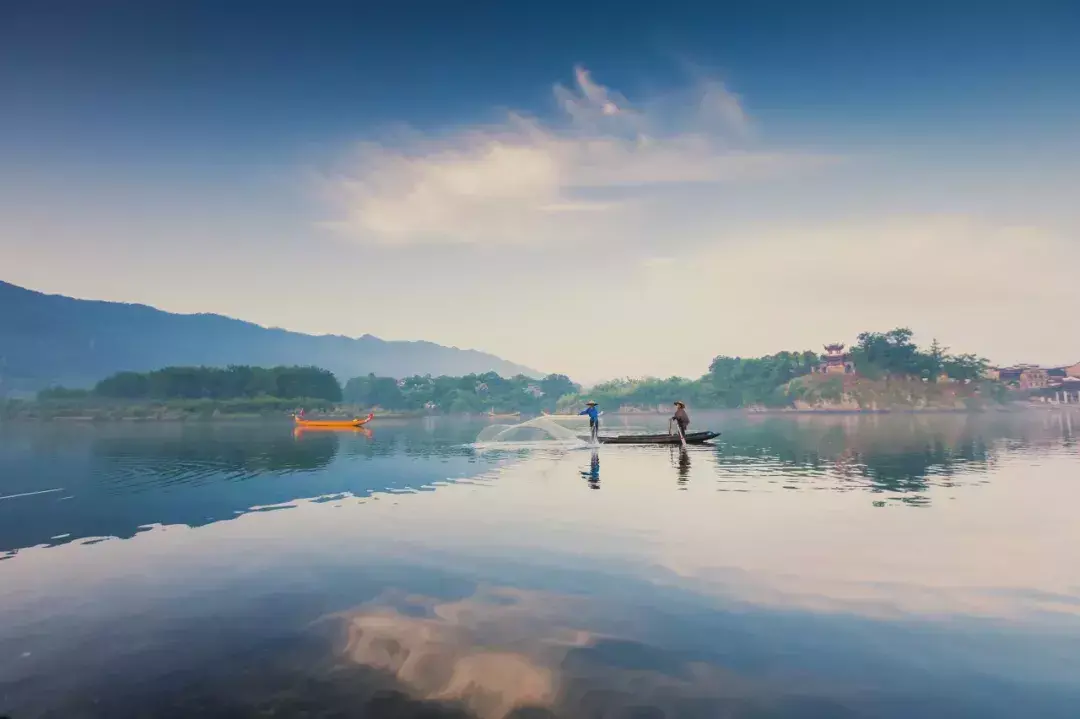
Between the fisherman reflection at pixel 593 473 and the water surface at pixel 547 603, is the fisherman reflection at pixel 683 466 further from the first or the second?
the fisherman reflection at pixel 593 473

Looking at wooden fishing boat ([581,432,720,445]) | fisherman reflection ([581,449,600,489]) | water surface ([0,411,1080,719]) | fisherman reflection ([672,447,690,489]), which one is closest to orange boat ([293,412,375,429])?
wooden fishing boat ([581,432,720,445])

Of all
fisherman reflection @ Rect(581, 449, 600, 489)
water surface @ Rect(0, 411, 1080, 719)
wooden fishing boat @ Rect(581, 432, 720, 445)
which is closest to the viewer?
water surface @ Rect(0, 411, 1080, 719)

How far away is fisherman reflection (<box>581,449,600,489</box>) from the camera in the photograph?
124ft

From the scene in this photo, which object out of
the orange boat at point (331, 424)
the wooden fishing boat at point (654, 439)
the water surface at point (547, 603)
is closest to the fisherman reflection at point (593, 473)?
the water surface at point (547, 603)

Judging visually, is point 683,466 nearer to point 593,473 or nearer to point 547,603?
point 593,473

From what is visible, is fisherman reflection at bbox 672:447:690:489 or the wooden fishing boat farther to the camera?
the wooden fishing boat

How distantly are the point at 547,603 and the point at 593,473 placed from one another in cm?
2723

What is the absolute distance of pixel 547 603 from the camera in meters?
16.0

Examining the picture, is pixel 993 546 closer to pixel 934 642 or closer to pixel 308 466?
pixel 934 642

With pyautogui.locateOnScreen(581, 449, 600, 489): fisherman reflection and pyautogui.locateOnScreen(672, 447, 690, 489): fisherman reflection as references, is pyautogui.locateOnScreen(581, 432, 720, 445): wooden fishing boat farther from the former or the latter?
pyautogui.locateOnScreen(581, 449, 600, 489): fisherman reflection

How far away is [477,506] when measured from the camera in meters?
30.5

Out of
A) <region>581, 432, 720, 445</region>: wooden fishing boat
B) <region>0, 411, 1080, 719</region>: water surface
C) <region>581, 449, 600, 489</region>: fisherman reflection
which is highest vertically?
<region>581, 432, 720, 445</region>: wooden fishing boat

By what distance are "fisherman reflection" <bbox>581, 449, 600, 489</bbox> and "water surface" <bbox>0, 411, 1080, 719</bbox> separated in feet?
11.7

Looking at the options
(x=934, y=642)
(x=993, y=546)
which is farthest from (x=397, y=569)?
(x=993, y=546)
